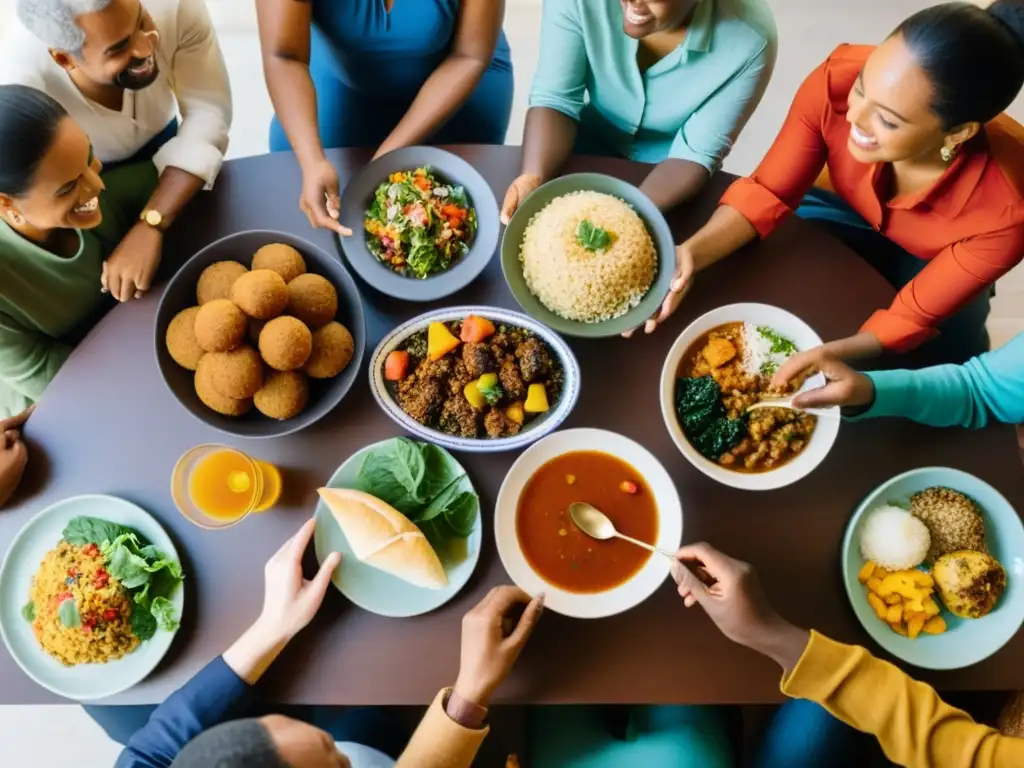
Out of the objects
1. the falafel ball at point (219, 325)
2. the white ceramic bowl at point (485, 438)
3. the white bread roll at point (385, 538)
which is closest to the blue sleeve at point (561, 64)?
the white ceramic bowl at point (485, 438)

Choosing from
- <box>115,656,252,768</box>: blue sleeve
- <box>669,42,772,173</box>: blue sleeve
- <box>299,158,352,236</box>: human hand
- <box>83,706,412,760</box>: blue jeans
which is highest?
<box>669,42,772,173</box>: blue sleeve

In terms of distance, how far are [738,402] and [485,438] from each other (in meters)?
0.58

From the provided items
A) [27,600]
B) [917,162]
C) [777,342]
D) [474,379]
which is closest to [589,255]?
[474,379]

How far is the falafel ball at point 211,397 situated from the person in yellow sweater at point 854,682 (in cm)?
100

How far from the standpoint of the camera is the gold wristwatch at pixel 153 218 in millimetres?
1769

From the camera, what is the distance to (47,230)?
1735 mm

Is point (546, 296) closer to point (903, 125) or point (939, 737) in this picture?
point (903, 125)

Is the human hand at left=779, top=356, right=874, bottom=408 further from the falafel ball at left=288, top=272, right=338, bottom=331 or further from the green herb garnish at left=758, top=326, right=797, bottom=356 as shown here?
the falafel ball at left=288, top=272, right=338, bottom=331

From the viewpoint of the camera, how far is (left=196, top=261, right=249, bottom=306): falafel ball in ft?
5.29

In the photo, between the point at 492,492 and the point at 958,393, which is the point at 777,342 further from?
the point at 492,492

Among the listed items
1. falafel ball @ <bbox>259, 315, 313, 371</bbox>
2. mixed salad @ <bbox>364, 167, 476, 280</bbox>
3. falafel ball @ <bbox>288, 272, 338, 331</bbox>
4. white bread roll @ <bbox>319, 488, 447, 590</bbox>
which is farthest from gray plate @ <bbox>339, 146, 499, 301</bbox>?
white bread roll @ <bbox>319, 488, 447, 590</bbox>

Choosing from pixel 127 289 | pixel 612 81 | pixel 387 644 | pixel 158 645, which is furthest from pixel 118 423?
pixel 612 81

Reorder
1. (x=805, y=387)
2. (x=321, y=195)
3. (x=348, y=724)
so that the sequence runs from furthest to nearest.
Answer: (x=348, y=724)
(x=321, y=195)
(x=805, y=387)

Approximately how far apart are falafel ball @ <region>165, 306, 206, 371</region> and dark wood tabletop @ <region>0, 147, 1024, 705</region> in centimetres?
18
